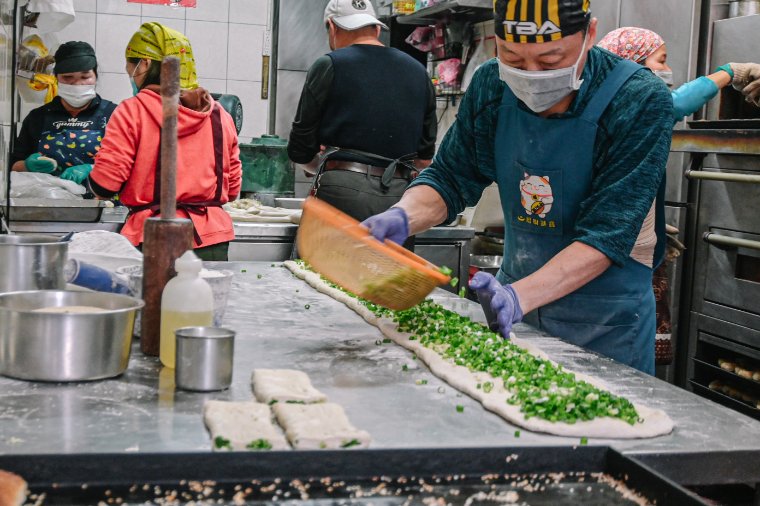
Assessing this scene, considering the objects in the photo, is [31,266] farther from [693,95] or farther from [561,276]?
[693,95]

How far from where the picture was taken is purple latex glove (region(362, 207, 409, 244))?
2.40m

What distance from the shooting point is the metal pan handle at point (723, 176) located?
11.8ft

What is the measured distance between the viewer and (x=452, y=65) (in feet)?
19.1

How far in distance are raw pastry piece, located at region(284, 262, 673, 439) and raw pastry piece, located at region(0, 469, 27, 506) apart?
79cm

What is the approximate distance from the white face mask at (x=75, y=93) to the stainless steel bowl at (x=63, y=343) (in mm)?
3583

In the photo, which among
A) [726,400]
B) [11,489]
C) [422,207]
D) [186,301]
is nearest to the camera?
[11,489]

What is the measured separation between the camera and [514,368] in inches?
70.6

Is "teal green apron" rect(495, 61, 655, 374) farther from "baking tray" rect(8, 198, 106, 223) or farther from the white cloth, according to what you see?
the white cloth

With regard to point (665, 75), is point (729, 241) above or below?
below

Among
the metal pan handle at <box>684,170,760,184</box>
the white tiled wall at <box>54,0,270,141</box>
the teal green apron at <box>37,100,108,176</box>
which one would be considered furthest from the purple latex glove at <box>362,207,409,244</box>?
the white tiled wall at <box>54,0,270,141</box>

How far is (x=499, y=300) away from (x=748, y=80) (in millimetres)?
Answer: 2215

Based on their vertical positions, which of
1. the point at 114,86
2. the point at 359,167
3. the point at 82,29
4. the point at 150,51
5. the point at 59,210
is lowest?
the point at 59,210

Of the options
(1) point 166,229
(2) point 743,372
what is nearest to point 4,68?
(1) point 166,229

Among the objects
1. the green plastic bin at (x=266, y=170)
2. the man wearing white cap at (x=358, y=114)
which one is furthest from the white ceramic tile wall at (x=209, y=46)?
the man wearing white cap at (x=358, y=114)
